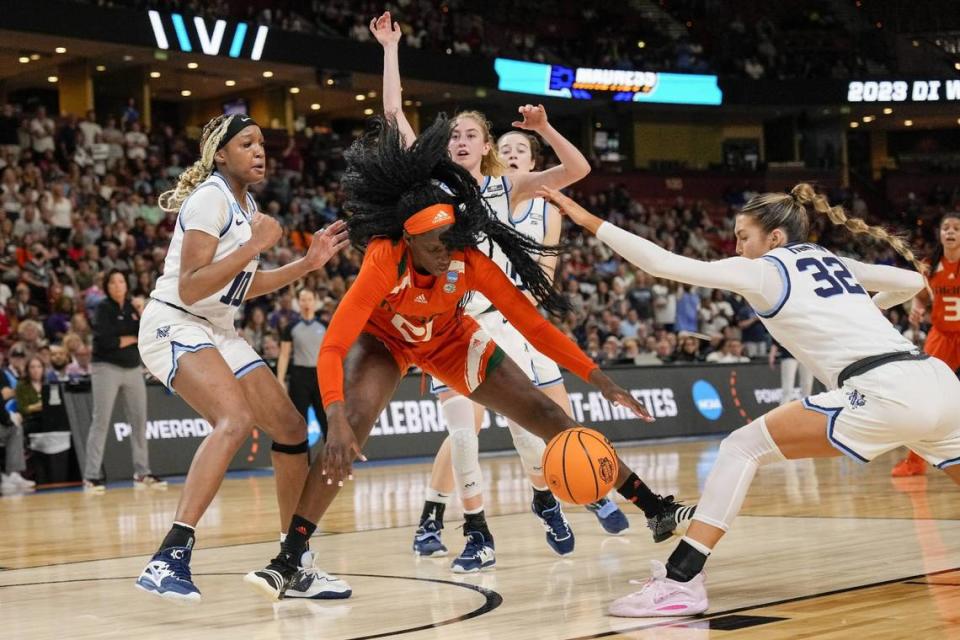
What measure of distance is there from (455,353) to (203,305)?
3.81 feet

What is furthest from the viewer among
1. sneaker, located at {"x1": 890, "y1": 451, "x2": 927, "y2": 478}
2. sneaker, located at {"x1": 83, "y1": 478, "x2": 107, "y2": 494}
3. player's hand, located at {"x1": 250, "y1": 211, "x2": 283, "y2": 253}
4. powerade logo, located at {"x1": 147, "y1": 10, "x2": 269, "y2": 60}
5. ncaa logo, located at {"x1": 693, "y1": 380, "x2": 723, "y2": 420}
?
powerade logo, located at {"x1": 147, "y1": 10, "x2": 269, "y2": 60}

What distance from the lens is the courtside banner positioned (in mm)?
13242

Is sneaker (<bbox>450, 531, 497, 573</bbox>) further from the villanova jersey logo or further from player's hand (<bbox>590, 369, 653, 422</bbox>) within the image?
the villanova jersey logo

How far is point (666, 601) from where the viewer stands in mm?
4848

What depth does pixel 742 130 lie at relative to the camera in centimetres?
3838

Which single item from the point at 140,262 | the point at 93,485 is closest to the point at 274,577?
the point at 93,485

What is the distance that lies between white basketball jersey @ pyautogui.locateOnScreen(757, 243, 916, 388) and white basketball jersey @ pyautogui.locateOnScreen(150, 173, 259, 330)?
2.34 m

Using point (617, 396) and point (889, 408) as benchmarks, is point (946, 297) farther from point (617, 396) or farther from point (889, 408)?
point (617, 396)

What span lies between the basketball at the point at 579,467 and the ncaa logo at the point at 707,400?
12.5m

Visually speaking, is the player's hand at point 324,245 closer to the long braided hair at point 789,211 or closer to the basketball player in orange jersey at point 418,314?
the basketball player in orange jersey at point 418,314

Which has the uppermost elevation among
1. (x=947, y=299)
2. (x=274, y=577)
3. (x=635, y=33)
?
(x=635, y=33)

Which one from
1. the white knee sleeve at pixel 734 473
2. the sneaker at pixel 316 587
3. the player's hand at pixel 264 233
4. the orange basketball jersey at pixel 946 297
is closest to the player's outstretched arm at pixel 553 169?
the player's hand at pixel 264 233

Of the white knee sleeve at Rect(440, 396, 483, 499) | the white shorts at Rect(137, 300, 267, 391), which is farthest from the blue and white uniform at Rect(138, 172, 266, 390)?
the white knee sleeve at Rect(440, 396, 483, 499)

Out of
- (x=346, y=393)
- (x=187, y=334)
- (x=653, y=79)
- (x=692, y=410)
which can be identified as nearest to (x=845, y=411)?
(x=346, y=393)
